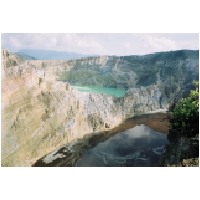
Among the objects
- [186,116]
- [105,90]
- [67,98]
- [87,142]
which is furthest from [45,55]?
[186,116]

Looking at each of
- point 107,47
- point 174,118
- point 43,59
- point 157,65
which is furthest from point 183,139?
point 43,59

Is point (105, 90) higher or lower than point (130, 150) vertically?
higher

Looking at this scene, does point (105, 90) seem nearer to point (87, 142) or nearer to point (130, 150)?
point (87, 142)

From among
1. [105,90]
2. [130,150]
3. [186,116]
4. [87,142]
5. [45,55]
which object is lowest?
[130,150]

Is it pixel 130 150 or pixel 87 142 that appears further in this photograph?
pixel 87 142

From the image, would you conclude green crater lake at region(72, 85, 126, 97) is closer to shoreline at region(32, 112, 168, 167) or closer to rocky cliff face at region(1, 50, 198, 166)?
rocky cliff face at region(1, 50, 198, 166)

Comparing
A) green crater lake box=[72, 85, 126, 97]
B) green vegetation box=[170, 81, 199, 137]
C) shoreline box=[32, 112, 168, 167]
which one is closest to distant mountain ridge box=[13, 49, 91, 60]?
green crater lake box=[72, 85, 126, 97]
